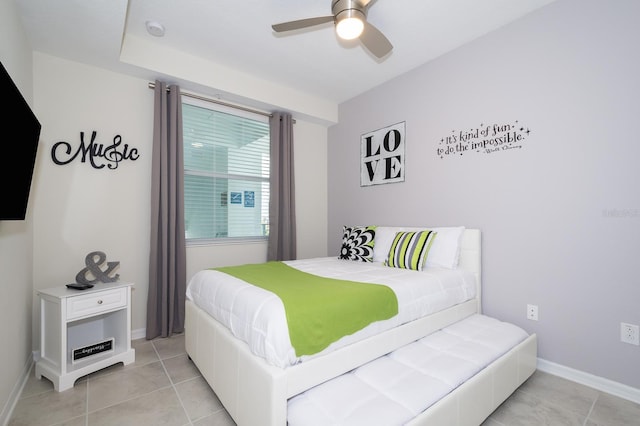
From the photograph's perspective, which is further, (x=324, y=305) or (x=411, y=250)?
(x=411, y=250)

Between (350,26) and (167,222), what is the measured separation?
2255 mm

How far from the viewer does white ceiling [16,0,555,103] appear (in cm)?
202

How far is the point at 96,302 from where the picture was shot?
2.08m

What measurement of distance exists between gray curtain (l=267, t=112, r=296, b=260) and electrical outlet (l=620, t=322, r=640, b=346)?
288 centimetres

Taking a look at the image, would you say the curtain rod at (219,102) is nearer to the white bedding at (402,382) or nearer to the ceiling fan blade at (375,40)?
the ceiling fan blade at (375,40)

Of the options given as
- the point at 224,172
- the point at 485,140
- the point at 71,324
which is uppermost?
the point at 485,140

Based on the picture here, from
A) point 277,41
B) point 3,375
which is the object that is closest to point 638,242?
point 277,41

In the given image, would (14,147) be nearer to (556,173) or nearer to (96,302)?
(96,302)

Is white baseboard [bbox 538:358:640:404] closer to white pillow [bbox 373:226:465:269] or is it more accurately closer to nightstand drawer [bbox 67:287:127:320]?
white pillow [bbox 373:226:465:269]

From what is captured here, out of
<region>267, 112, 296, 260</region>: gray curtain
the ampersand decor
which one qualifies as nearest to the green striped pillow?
<region>267, 112, 296, 260</region>: gray curtain

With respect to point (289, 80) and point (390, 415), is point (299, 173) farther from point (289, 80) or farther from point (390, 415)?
point (390, 415)

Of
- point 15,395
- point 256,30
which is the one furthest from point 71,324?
point 256,30

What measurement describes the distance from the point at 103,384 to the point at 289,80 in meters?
3.18

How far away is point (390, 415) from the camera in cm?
117
